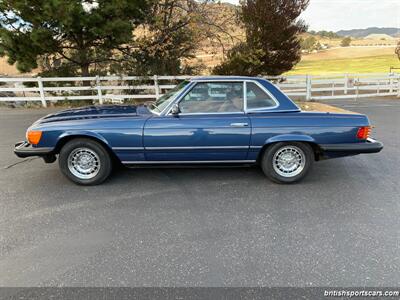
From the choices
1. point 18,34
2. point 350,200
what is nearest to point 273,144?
point 350,200

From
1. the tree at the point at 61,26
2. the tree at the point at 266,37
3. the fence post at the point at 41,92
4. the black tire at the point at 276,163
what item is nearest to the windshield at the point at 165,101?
the black tire at the point at 276,163

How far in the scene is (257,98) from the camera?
3.95 m

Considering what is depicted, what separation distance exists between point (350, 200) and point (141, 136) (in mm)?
2760

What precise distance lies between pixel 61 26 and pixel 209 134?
8732 mm

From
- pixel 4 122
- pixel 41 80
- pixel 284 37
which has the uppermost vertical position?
pixel 284 37

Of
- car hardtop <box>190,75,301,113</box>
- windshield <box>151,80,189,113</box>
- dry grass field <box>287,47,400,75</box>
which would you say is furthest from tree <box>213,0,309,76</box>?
dry grass field <box>287,47,400,75</box>

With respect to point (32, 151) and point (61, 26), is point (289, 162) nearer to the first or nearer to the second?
point (32, 151)

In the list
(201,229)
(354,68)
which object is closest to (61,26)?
(201,229)

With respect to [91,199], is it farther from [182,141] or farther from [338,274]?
[338,274]

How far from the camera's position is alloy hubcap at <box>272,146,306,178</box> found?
4004mm

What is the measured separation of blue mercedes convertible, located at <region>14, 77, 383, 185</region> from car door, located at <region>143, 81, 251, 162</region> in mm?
13

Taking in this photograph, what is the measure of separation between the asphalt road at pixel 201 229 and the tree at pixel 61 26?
7052 mm

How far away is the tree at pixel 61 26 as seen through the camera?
9.41m

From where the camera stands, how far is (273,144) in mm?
3912
